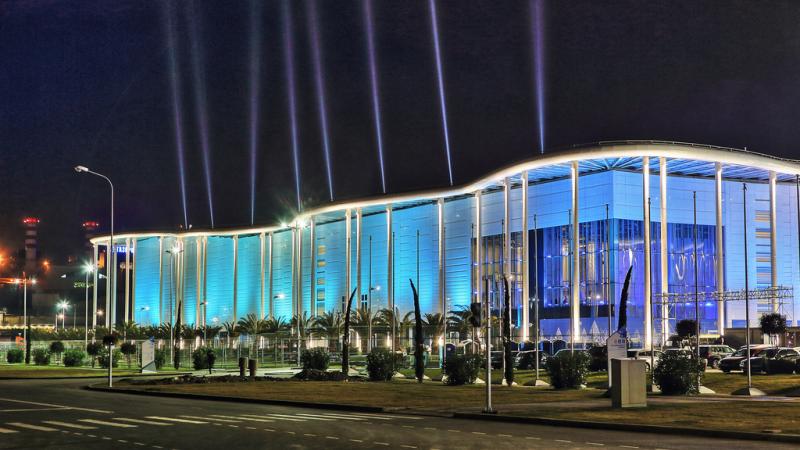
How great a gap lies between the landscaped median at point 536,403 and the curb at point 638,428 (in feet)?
0.07

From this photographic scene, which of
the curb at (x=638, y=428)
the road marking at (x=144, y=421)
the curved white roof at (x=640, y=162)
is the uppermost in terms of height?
the curved white roof at (x=640, y=162)

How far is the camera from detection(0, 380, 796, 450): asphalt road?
1814 centimetres

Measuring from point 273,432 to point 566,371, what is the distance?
61.9 ft

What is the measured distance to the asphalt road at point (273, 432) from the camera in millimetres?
18141

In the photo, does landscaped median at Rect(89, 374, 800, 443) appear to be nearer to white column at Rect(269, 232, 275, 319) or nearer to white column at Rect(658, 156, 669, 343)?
white column at Rect(658, 156, 669, 343)

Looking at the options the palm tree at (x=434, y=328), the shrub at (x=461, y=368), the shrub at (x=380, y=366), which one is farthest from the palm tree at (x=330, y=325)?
the shrub at (x=461, y=368)

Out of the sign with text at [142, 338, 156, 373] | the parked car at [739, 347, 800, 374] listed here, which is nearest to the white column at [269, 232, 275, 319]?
the sign with text at [142, 338, 156, 373]

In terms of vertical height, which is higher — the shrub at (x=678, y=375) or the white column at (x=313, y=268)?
the white column at (x=313, y=268)

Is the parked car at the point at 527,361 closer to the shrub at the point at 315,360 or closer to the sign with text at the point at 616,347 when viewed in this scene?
the shrub at the point at 315,360

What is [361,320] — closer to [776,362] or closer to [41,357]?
[41,357]

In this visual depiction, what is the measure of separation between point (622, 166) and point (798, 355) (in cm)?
3443

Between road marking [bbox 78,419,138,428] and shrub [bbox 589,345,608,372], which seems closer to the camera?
road marking [bbox 78,419,138,428]

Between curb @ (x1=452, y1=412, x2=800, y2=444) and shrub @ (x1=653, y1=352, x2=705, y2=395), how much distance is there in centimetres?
1145

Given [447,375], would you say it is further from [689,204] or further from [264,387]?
[689,204]
